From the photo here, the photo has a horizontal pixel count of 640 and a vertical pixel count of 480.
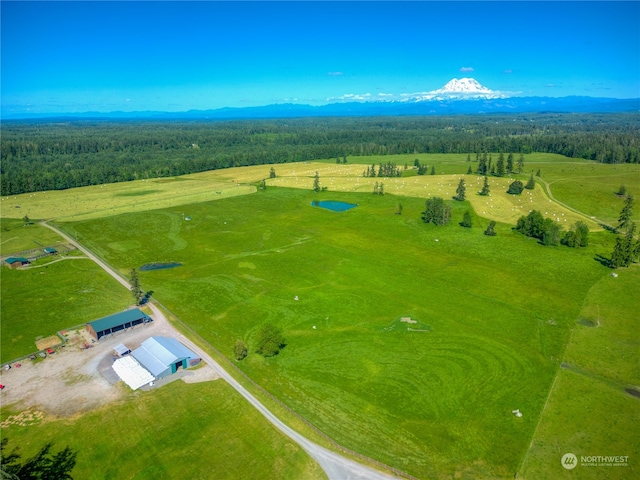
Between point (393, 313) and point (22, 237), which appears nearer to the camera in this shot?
point (393, 313)

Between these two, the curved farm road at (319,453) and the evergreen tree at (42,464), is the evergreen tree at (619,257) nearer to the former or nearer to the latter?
the curved farm road at (319,453)

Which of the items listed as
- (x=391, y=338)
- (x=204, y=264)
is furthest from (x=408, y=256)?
(x=204, y=264)

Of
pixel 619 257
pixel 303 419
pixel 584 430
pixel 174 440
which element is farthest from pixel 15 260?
pixel 619 257

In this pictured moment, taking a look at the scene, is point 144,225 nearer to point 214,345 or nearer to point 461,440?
point 214,345

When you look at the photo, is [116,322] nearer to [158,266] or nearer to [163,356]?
[163,356]

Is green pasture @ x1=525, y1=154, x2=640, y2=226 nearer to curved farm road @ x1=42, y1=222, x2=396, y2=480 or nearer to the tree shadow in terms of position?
curved farm road @ x1=42, y1=222, x2=396, y2=480

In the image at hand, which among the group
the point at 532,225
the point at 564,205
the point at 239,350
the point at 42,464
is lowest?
the point at 42,464

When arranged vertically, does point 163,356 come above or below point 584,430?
above

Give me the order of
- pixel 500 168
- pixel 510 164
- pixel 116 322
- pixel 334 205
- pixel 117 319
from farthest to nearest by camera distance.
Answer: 1. pixel 510 164
2. pixel 500 168
3. pixel 334 205
4. pixel 117 319
5. pixel 116 322
